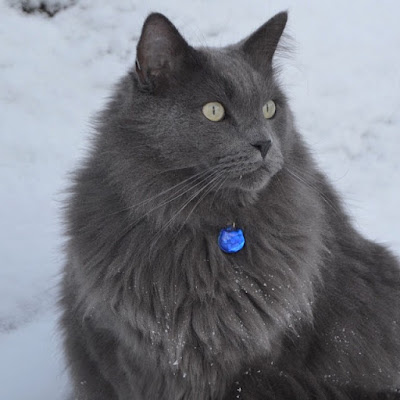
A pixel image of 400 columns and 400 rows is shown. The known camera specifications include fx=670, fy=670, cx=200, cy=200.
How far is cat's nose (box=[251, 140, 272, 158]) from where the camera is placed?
2221 mm

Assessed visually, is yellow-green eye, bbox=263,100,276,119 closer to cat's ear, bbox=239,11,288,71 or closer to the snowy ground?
cat's ear, bbox=239,11,288,71

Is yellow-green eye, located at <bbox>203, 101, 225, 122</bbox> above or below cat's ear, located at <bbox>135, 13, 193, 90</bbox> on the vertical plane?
below

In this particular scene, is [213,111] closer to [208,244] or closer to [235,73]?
[235,73]

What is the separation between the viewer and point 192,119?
7.39 ft

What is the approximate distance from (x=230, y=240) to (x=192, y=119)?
46 centimetres

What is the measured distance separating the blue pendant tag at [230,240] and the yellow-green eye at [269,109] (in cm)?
42

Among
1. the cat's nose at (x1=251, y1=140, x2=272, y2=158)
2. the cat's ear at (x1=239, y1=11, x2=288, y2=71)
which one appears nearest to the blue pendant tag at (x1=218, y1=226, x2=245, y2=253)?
the cat's nose at (x1=251, y1=140, x2=272, y2=158)

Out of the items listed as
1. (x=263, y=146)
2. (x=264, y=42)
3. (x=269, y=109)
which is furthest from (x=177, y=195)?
(x=264, y=42)

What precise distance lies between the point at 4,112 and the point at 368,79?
2.43m

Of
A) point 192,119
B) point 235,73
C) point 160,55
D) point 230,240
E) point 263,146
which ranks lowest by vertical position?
point 230,240

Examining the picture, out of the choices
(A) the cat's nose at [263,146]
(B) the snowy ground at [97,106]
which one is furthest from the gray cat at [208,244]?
(B) the snowy ground at [97,106]

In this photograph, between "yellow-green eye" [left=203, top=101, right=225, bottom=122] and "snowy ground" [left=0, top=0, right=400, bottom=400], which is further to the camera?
"snowy ground" [left=0, top=0, right=400, bottom=400]

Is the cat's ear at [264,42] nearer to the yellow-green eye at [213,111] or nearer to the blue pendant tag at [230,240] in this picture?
the yellow-green eye at [213,111]

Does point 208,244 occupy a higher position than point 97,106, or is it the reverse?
point 97,106
